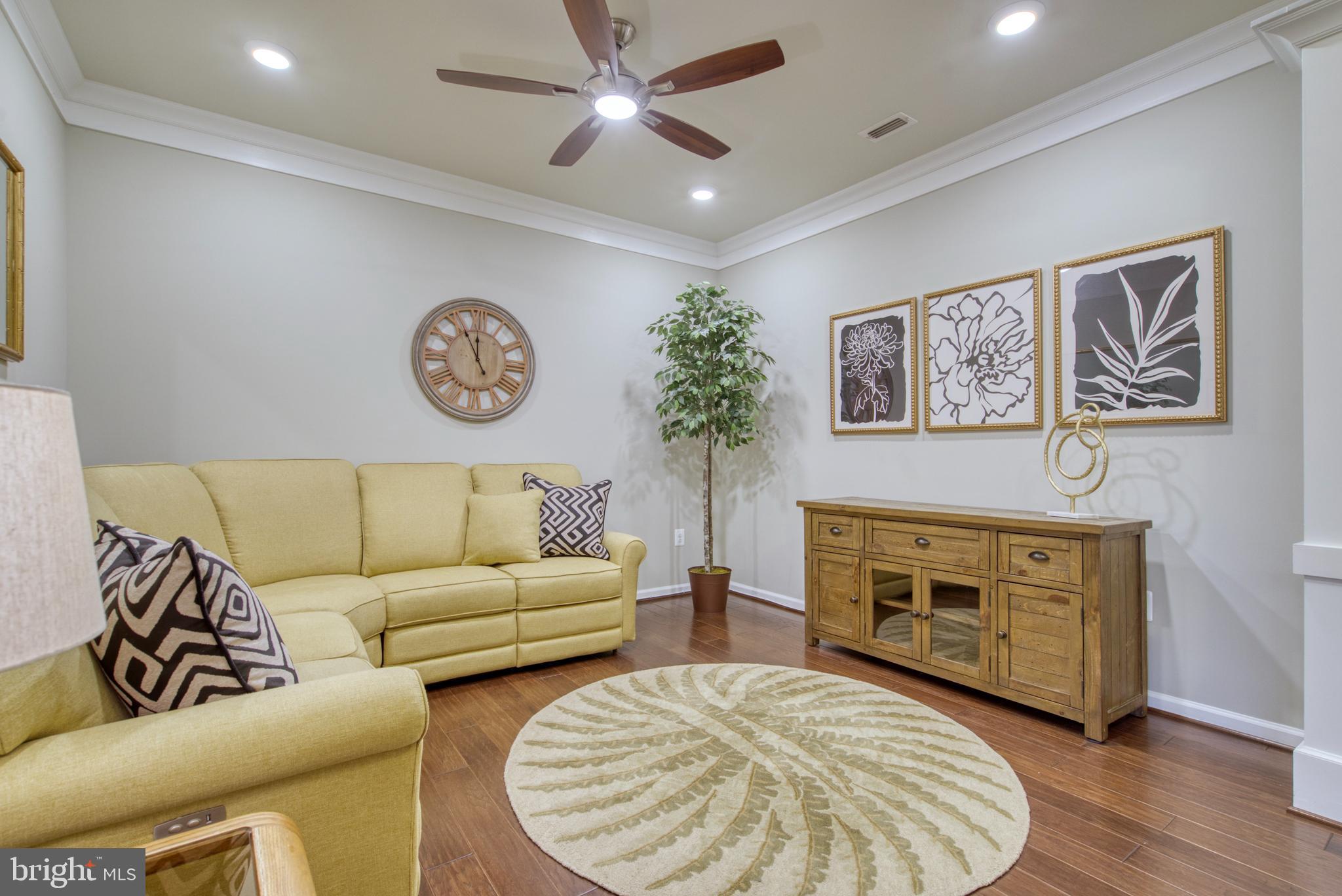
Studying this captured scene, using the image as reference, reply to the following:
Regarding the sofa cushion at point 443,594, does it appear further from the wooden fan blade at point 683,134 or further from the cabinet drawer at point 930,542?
the wooden fan blade at point 683,134

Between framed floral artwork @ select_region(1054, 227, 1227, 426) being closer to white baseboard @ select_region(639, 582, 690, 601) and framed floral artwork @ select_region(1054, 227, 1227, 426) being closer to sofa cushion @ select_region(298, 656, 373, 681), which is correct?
white baseboard @ select_region(639, 582, 690, 601)

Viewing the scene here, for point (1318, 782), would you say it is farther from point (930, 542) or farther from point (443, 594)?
point (443, 594)

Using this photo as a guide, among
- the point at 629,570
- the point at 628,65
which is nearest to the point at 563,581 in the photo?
the point at 629,570

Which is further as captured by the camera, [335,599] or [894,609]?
[894,609]

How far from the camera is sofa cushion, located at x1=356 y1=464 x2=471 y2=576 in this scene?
3.27 metres

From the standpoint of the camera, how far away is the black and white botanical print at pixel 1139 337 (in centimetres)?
257

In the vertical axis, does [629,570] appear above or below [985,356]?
below

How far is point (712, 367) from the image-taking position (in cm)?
427

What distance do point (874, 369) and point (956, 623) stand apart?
1.62m

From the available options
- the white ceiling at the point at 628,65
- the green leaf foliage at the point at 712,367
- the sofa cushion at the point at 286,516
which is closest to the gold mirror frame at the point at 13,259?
the white ceiling at the point at 628,65

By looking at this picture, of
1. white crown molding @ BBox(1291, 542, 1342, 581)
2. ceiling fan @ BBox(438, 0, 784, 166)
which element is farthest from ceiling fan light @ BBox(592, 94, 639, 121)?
white crown molding @ BBox(1291, 542, 1342, 581)

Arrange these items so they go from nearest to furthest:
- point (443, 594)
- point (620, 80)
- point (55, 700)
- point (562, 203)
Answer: point (55, 700)
point (620, 80)
point (443, 594)
point (562, 203)

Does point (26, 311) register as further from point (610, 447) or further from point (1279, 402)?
point (1279, 402)

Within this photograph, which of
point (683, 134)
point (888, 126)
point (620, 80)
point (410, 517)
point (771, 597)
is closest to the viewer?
point (620, 80)
